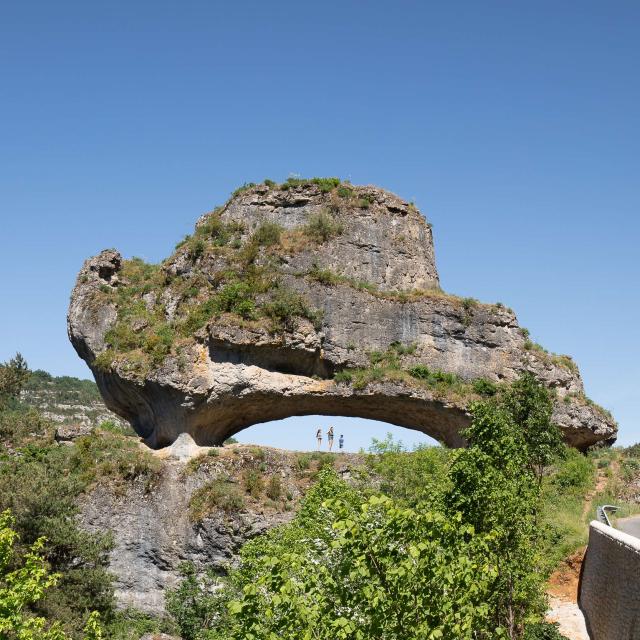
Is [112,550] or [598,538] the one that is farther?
[112,550]

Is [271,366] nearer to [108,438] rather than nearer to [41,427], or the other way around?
[108,438]

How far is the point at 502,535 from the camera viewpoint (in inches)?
598

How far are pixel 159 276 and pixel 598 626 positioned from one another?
27.4m

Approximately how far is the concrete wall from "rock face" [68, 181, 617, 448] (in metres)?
12.9

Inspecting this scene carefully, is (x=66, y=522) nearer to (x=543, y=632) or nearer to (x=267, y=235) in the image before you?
(x=543, y=632)

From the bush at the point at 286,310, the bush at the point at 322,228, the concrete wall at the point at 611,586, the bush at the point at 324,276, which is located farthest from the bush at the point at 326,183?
the concrete wall at the point at 611,586

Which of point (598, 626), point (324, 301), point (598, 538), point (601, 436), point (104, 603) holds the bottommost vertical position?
point (104, 603)

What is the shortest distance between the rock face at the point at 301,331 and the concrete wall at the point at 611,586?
1291cm

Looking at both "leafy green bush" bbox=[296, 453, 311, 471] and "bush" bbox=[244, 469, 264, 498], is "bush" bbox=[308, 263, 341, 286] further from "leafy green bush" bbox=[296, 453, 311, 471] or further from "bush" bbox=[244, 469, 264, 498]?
"bush" bbox=[244, 469, 264, 498]

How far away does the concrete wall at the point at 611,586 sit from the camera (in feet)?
49.6

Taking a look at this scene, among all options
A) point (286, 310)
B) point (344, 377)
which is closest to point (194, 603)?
point (344, 377)

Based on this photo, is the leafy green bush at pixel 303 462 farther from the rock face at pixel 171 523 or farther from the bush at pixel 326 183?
the bush at pixel 326 183

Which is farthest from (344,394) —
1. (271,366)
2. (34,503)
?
(34,503)

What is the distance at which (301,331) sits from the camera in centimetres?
3341
